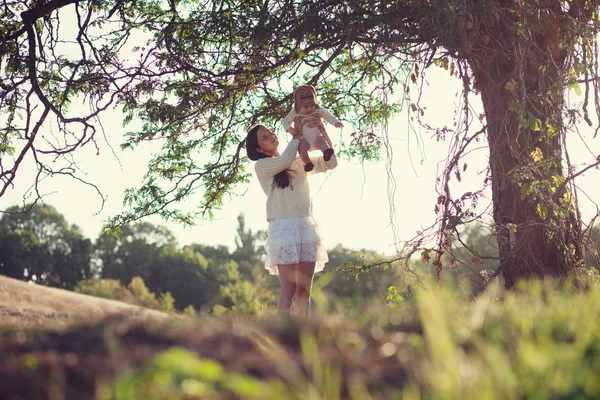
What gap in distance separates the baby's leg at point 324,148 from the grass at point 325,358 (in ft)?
8.97

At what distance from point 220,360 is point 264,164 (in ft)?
10.7

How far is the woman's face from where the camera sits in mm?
5305

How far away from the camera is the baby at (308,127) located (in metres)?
5.17

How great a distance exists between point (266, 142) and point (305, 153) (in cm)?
34

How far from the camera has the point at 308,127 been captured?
5406mm

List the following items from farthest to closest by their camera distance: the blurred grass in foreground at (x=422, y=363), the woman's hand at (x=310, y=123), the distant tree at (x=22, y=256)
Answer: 1. the distant tree at (x=22, y=256)
2. the woman's hand at (x=310, y=123)
3. the blurred grass in foreground at (x=422, y=363)

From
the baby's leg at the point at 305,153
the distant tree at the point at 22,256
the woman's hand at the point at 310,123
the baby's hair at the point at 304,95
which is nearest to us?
the baby's leg at the point at 305,153

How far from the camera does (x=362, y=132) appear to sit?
8.46 metres

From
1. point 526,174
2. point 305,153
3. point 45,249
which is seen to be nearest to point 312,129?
point 305,153

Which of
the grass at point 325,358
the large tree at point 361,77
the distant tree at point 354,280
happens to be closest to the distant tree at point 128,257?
the distant tree at point 354,280

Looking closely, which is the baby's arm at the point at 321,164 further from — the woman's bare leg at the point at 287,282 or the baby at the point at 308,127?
the woman's bare leg at the point at 287,282

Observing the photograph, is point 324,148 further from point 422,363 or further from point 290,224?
point 422,363

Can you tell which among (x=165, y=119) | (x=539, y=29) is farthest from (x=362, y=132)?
(x=539, y=29)

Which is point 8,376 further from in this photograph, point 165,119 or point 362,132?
point 362,132
